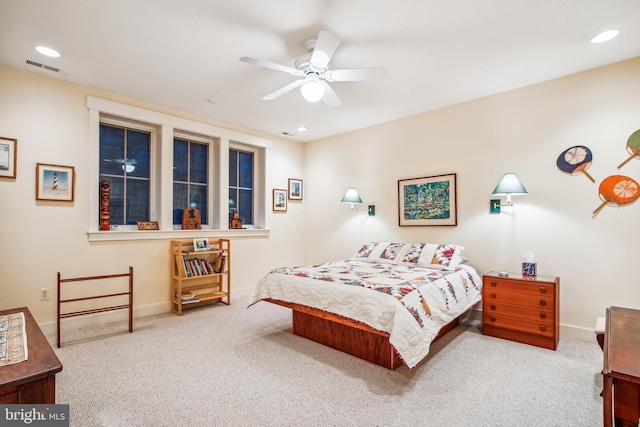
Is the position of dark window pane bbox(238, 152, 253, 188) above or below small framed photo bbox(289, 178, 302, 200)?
above

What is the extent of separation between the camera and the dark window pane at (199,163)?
445cm

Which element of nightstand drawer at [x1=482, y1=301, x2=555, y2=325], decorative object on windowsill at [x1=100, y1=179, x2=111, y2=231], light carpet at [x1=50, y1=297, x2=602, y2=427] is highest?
decorative object on windowsill at [x1=100, y1=179, x2=111, y2=231]

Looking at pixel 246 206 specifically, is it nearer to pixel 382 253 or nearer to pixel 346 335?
pixel 382 253

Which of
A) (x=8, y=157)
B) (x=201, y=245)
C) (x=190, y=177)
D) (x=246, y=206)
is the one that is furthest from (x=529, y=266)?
(x=8, y=157)

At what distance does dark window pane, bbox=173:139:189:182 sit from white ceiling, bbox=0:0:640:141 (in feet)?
2.58

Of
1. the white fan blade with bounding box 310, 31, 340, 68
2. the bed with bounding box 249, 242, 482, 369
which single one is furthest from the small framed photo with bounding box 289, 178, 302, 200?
the white fan blade with bounding box 310, 31, 340, 68

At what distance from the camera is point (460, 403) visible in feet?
6.41

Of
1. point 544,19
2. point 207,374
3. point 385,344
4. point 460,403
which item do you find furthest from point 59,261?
point 544,19

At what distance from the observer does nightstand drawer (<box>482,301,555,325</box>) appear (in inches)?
109

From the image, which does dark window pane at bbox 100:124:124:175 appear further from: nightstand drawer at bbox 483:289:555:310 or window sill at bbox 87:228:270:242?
nightstand drawer at bbox 483:289:555:310

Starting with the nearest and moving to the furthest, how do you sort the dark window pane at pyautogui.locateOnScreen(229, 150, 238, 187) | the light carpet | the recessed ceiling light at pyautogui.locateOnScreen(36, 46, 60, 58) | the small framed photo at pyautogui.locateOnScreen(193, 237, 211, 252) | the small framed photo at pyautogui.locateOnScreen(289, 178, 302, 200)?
1. the light carpet
2. the recessed ceiling light at pyautogui.locateOnScreen(36, 46, 60, 58)
3. the small framed photo at pyautogui.locateOnScreen(193, 237, 211, 252)
4. the dark window pane at pyautogui.locateOnScreen(229, 150, 238, 187)
5. the small framed photo at pyautogui.locateOnScreen(289, 178, 302, 200)

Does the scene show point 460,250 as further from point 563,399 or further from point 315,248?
point 315,248

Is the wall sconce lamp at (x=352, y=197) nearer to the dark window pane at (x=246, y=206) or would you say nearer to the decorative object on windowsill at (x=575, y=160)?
the dark window pane at (x=246, y=206)

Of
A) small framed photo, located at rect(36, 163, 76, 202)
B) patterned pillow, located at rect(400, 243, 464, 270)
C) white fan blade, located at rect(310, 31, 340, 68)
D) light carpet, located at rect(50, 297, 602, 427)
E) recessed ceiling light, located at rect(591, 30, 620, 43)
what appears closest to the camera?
light carpet, located at rect(50, 297, 602, 427)
